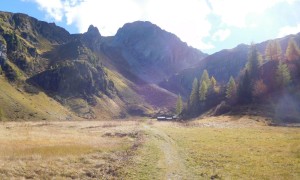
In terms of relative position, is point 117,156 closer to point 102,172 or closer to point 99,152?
point 99,152

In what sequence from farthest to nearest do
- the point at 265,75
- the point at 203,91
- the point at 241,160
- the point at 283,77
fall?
the point at 203,91 < the point at 265,75 < the point at 283,77 < the point at 241,160

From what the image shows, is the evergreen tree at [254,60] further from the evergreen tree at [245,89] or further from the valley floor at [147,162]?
the valley floor at [147,162]

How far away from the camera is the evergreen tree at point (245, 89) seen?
129 m

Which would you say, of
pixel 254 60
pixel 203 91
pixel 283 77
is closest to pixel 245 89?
pixel 254 60

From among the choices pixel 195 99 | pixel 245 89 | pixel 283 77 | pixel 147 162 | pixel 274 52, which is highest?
pixel 274 52

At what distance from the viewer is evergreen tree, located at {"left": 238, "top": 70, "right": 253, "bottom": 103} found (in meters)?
129

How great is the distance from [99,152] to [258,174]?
16.9 m

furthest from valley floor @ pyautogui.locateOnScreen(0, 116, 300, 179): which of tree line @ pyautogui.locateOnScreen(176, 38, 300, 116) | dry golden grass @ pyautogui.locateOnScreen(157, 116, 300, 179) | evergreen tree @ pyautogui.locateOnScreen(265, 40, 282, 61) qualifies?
evergreen tree @ pyautogui.locateOnScreen(265, 40, 282, 61)

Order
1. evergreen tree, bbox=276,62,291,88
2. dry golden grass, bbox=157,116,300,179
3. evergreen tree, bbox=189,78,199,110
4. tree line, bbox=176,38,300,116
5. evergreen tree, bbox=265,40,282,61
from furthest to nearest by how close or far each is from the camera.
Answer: evergreen tree, bbox=189,78,199,110 → evergreen tree, bbox=265,40,282,61 → tree line, bbox=176,38,300,116 → evergreen tree, bbox=276,62,291,88 → dry golden grass, bbox=157,116,300,179

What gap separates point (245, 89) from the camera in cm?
13112

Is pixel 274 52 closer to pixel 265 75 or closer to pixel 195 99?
pixel 265 75

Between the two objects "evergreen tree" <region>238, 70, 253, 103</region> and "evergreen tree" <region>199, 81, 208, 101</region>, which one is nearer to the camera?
"evergreen tree" <region>238, 70, 253, 103</region>

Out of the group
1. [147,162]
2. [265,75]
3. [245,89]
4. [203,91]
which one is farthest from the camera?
[203,91]

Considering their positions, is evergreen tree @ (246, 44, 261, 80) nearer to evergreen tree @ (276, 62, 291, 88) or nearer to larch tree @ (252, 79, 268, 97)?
larch tree @ (252, 79, 268, 97)
